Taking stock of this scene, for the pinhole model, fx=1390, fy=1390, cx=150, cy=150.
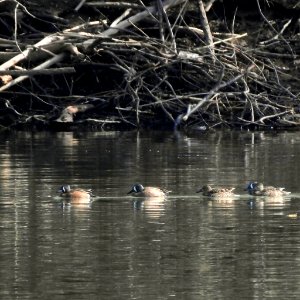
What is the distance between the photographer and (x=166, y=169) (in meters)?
20.4

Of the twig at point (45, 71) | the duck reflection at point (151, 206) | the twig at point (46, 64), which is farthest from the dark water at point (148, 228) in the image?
the twig at point (46, 64)

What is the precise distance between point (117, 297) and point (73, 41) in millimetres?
16646

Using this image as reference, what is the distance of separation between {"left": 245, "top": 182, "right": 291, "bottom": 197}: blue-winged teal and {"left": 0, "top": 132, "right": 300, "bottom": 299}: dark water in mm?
139

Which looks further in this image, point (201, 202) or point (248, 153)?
point (248, 153)

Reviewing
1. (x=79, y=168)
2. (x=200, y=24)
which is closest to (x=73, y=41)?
(x=200, y=24)

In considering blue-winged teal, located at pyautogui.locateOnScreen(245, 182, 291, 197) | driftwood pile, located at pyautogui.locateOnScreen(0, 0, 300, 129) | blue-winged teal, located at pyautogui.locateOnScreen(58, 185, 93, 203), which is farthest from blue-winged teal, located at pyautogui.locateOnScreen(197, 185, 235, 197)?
driftwood pile, located at pyautogui.locateOnScreen(0, 0, 300, 129)

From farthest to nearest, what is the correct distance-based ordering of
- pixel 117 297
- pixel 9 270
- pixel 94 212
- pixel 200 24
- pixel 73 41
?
pixel 200 24 → pixel 73 41 → pixel 94 212 → pixel 9 270 → pixel 117 297

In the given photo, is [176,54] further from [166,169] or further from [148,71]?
[166,169]

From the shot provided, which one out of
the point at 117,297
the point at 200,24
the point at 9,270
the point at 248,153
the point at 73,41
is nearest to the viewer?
the point at 117,297

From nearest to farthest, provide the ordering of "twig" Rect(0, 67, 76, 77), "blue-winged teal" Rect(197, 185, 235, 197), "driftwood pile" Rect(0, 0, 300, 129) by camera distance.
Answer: "blue-winged teal" Rect(197, 185, 235, 197), "twig" Rect(0, 67, 76, 77), "driftwood pile" Rect(0, 0, 300, 129)

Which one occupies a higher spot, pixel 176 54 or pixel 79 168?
pixel 176 54

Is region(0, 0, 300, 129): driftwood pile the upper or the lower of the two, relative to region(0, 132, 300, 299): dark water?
upper

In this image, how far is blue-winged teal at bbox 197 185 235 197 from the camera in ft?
54.5

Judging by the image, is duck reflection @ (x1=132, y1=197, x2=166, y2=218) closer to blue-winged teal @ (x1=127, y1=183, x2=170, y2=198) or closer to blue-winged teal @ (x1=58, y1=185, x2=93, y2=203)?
blue-winged teal @ (x1=127, y1=183, x2=170, y2=198)
